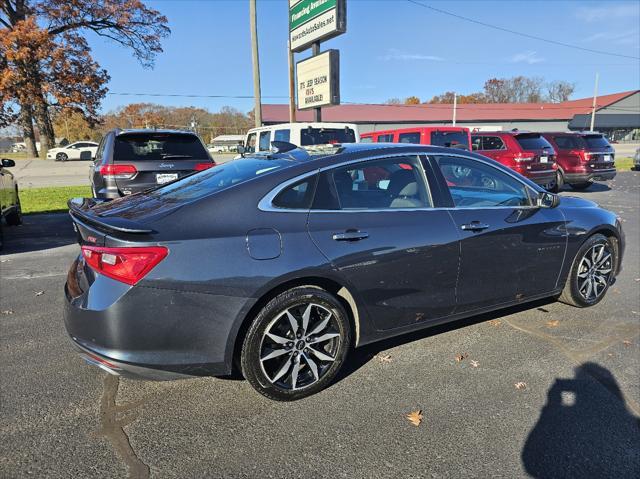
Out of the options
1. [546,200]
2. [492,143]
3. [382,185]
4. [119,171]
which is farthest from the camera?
[492,143]

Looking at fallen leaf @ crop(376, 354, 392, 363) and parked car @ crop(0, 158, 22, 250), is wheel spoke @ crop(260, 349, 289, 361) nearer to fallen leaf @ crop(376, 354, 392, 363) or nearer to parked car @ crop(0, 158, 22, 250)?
fallen leaf @ crop(376, 354, 392, 363)

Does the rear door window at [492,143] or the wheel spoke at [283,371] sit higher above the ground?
the rear door window at [492,143]

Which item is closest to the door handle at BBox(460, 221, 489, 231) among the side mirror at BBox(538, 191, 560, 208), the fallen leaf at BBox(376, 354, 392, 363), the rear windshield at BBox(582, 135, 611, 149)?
the side mirror at BBox(538, 191, 560, 208)

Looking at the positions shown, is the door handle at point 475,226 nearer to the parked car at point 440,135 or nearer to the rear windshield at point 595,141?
the parked car at point 440,135

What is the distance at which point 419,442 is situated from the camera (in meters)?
2.53

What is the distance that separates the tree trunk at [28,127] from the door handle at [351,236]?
3881 centimetres

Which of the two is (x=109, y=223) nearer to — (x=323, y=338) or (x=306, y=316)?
(x=306, y=316)

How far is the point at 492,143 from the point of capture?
42.7 feet

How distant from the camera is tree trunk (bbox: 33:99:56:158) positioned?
33.8 m

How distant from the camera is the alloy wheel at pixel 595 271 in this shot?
439cm

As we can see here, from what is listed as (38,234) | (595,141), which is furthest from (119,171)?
(595,141)

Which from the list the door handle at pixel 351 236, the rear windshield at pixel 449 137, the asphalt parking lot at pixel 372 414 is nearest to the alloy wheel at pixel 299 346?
the asphalt parking lot at pixel 372 414

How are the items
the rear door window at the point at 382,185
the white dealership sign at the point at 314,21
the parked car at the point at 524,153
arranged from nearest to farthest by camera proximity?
1. the rear door window at the point at 382,185
2. the white dealership sign at the point at 314,21
3. the parked car at the point at 524,153

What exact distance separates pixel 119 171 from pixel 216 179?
3.75 metres
